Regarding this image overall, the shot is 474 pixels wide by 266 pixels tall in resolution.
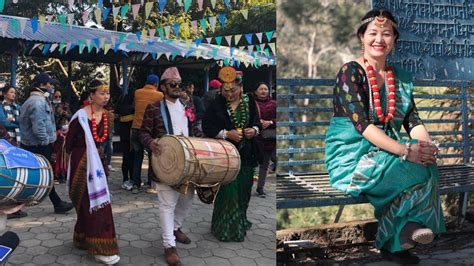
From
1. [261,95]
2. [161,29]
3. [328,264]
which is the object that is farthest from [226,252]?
[161,29]

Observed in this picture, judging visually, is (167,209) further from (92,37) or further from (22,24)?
(22,24)

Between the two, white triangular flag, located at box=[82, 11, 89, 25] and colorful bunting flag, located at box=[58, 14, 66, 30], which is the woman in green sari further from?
colorful bunting flag, located at box=[58, 14, 66, 30]

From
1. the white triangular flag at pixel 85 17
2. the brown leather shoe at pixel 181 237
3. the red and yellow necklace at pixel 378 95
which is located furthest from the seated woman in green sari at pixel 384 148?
the white triangular flag at pixel 85 17

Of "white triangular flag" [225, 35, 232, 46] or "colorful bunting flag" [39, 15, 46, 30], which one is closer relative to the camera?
"colorful bunting flag" [39, 15, 46, 30]

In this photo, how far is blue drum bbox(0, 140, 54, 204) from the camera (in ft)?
4.91

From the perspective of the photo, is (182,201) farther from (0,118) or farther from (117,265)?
(0,118)

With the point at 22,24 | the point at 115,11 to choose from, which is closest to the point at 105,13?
the point at 115,11

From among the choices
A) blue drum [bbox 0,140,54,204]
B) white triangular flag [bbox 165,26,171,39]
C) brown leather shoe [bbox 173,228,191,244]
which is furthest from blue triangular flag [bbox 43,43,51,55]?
brown leather shoe [bbox 173,228,191,244]

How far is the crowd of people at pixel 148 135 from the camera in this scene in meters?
2.22

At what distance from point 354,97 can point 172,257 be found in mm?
1152

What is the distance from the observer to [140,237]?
7.92 ft

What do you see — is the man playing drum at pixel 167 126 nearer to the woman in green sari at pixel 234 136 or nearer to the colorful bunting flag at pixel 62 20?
the woman in green sari at pixel 234 136

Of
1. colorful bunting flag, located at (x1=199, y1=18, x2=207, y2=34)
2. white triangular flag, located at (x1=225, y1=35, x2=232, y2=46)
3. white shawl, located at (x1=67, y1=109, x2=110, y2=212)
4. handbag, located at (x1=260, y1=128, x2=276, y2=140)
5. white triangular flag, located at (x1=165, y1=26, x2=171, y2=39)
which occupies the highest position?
colorful bunting flag, located at (x1=199, y1=18, x2=207, y2=34)

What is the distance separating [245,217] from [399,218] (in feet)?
3.62
